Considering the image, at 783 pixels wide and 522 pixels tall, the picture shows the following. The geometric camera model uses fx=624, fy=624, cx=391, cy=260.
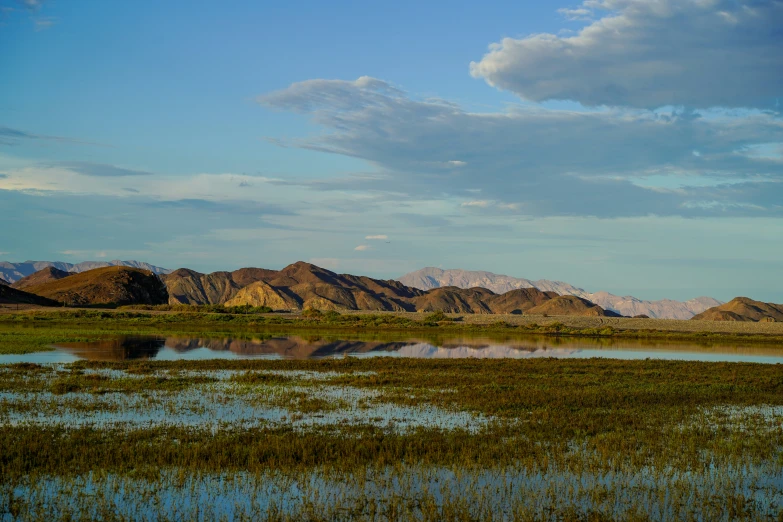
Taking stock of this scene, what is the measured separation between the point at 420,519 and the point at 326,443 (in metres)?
4.91

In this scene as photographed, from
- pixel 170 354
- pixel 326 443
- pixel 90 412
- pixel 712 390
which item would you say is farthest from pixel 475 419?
pixel 170 354

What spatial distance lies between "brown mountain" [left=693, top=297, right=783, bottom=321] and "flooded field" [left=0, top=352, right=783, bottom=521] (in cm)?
16509

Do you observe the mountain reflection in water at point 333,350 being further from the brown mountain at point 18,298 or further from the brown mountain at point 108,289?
the brown mountain at point 108,289

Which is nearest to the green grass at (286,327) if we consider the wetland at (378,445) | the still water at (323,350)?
the still water at (323,350)

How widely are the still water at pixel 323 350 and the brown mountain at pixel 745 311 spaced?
129 meters

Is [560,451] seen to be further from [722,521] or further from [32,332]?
[32,332]

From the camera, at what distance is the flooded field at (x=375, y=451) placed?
1132 centimetres

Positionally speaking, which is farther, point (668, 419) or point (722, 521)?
point (668, 419)

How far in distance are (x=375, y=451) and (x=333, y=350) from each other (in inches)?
1291

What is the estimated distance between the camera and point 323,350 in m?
46.9

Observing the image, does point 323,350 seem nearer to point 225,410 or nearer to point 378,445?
point 225,410

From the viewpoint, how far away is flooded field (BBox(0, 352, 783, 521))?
37.1 ft

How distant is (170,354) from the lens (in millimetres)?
40000

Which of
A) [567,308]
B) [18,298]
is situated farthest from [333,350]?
[567,308]
